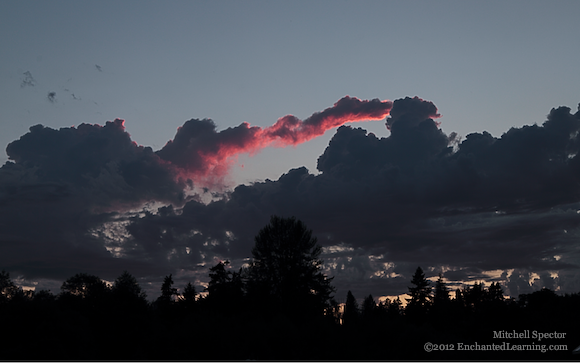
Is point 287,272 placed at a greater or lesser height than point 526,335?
greater

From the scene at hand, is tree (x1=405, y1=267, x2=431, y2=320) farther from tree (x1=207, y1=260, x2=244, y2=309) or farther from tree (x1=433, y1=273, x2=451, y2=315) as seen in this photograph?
tree (x1=207, y1=260, x2=244, y2=309)

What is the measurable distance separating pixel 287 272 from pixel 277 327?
20.1 metres

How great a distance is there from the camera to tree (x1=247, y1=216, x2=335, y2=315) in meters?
67.6

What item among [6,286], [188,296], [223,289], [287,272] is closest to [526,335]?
[287,272]

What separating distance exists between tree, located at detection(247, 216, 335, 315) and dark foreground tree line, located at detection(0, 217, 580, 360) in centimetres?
16

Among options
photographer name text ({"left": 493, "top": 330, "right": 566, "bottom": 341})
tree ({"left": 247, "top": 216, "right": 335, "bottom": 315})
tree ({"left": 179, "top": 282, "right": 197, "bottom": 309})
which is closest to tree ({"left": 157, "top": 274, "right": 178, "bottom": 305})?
tree ({"left": 179, "top": 282, "right": 197, "bottom": 309})

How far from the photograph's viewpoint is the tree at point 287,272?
67.6 m

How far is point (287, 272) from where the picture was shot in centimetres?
7056

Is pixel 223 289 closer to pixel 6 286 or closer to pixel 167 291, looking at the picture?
pixel 167 291

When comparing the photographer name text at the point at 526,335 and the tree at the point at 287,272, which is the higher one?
the tree at the point at 287,272

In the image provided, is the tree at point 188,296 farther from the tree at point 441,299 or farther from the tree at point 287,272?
the tree at point 441,299

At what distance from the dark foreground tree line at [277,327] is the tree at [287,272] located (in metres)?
0.16

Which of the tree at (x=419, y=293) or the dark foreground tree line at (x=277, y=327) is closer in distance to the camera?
the dark foreground tree line at (x=277, y=327)

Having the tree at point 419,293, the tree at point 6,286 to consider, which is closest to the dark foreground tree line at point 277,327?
the tree at point 419,293
